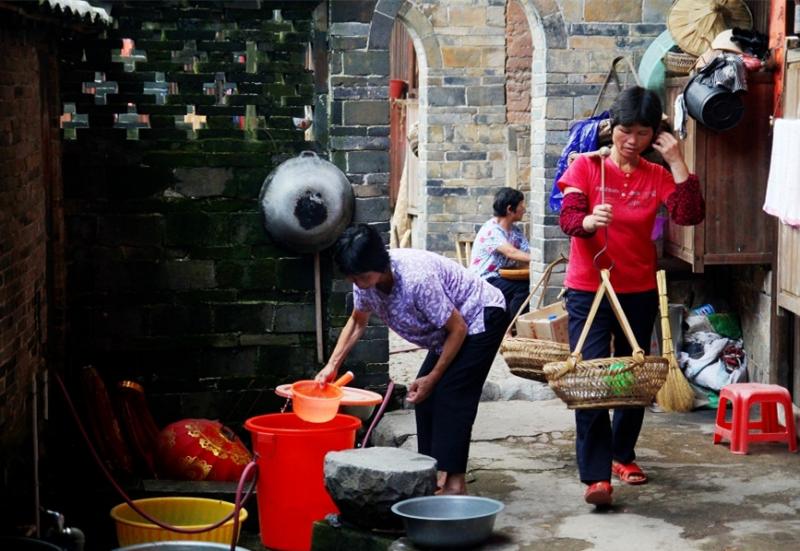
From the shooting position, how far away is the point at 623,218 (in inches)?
257

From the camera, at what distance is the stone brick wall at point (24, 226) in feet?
22.7

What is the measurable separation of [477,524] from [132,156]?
4.37 meters

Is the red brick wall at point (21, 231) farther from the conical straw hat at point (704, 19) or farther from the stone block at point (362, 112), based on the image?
the conical straw hat at point (704, 19)

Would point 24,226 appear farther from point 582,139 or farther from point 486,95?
point 486,95

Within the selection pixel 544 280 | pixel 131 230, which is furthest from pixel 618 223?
pixel 544 280

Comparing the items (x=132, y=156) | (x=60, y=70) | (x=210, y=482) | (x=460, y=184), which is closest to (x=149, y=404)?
(x=210, y=482)

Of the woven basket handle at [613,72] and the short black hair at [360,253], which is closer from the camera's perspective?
the short black hair at [360,253]

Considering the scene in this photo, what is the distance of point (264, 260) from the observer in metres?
9.35

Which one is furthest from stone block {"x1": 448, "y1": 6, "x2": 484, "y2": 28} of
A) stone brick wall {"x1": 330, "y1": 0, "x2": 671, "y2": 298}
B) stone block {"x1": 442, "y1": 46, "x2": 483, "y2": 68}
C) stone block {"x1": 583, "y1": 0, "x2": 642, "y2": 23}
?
stone block {"x1": 583, "y1": 0, "x2": 642, "y2": 23}

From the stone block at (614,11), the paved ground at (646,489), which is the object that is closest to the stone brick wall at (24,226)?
the paved ground at (646,489)

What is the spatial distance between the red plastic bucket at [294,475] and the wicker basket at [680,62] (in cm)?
376

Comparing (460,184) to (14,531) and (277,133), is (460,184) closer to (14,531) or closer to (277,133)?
(277,133)

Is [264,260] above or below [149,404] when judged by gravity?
above

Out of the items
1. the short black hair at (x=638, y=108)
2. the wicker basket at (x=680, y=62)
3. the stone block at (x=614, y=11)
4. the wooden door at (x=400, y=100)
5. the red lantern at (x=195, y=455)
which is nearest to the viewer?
the short black hair at (x=638, y=108)
